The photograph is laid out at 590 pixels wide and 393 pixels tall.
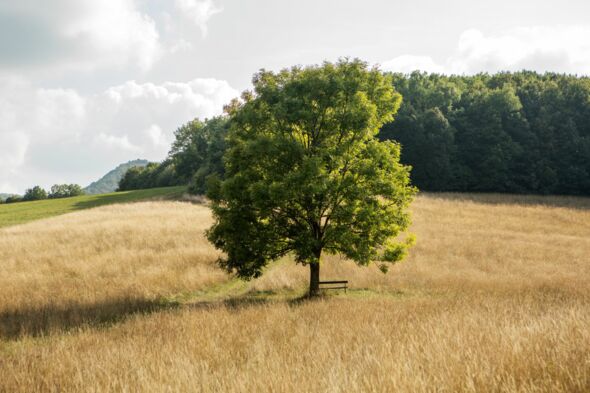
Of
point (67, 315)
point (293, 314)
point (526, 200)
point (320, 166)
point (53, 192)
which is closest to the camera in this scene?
point (293, 314)

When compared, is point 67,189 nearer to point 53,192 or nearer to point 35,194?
point 53,192

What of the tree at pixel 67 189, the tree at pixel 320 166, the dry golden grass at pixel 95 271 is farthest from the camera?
the tree at pixel 67 189

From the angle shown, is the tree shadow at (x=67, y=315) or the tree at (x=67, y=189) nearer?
the tree shadow at (x=67, y=315)

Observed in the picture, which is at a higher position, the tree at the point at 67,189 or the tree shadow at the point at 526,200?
the tree at the point at 67,189

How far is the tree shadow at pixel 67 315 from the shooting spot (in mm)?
12121

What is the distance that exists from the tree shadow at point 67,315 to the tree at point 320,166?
12.6 ft

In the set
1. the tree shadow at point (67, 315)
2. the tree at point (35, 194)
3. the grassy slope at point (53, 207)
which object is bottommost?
the tree shadow at point (67, 315)

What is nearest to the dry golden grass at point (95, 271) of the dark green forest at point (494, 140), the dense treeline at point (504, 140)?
the dark green forest at point (494, 140)

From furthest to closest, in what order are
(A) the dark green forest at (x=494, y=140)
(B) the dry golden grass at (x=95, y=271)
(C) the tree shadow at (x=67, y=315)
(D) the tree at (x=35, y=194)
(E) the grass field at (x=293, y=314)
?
(D) the tree at (x=35, y=194)
(A) the dark green forest at (x=494, y=140)
(B) the dry golden grass at (x=95, y=271)
(C) the tree shadow at (x=67, y=315)
(E) the grass field at (x=293, y=314)

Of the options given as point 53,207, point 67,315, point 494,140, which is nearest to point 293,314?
point 67,315

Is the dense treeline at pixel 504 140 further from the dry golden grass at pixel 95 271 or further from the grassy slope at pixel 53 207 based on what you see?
the dry golden grass at pixel 95 271

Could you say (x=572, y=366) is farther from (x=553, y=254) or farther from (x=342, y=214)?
(x=553, y=254)

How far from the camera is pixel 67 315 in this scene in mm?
13758

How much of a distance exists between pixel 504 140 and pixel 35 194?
10197cm
